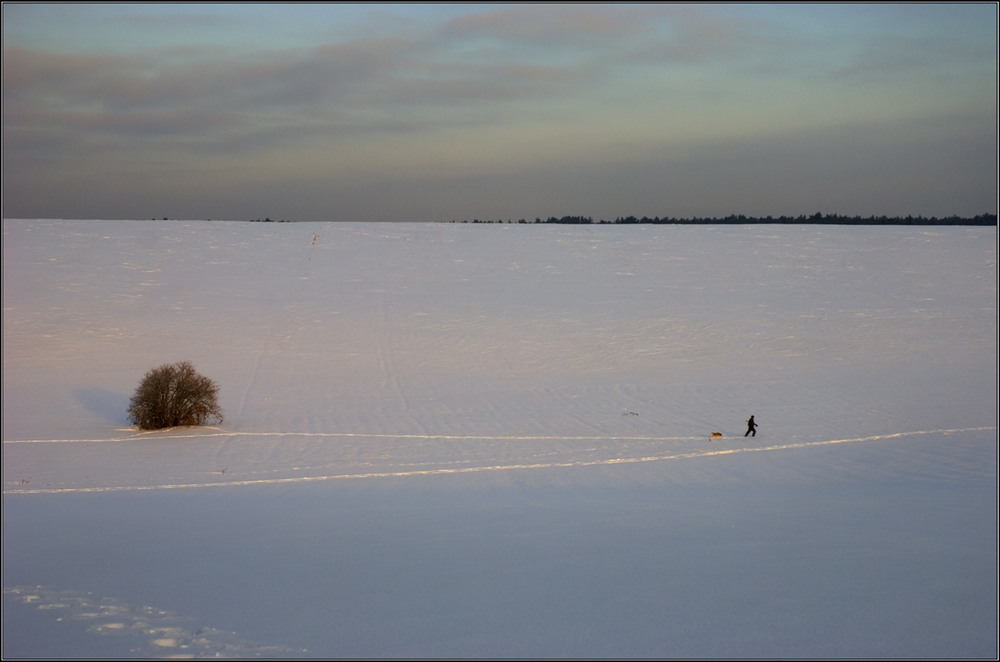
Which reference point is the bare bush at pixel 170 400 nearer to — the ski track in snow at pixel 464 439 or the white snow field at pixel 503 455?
the white snow field at pixel 503 455

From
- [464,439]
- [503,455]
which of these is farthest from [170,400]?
[503,455]

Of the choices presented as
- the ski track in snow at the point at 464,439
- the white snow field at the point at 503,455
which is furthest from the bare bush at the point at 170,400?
the ski track in snow at the point at 464,439

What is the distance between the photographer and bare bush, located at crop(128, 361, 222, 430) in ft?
49.2

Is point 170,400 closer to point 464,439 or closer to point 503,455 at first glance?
point 464,439

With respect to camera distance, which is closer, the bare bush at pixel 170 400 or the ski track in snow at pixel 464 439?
the ski track in snow at pixel 464 439

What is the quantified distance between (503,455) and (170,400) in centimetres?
595

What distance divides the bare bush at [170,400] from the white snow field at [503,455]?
0.36m

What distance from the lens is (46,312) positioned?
25812 mm

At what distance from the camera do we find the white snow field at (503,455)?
19.3ft

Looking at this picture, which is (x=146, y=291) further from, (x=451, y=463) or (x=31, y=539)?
(x=31, y=539)

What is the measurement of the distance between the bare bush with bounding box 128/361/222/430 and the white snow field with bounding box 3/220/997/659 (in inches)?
14.1

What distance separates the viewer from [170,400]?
15.1 meters

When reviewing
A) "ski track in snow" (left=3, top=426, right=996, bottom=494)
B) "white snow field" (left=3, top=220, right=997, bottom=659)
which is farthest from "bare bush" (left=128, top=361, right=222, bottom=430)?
"ski track in snow" (left=3, top=426, right=996, bottom=494)

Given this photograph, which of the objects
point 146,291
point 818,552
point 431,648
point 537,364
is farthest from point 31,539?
point 146,291
